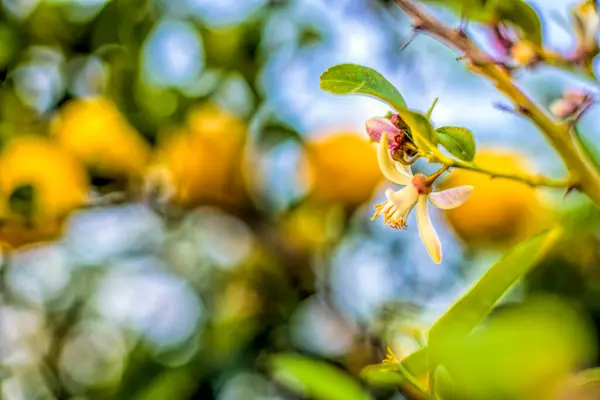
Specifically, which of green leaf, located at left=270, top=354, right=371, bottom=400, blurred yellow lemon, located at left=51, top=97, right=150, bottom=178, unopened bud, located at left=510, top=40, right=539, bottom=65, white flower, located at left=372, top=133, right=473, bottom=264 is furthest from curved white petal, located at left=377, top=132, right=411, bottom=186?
blurred yellow lemon, located at left=51, top=97, right=150, bottom=178

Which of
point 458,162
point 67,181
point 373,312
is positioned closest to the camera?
point 458,162

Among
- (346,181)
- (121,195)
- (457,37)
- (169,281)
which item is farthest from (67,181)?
(457,37)

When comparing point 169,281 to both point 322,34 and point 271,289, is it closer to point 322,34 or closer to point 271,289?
point 271,289

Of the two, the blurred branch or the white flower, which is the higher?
the blurred branch

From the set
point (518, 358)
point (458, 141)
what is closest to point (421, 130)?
point (458, 141)

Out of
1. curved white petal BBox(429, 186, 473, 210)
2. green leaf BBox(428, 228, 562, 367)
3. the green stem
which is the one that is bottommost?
the green stem

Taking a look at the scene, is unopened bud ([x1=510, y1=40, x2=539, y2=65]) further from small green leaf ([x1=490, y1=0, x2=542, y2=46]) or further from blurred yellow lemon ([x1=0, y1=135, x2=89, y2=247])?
blurred yellow lemon ([x1=0, y1=135, x2=89, y2=247])

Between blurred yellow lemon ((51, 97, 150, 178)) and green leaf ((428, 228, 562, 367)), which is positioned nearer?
green leaf ((428, 228, 562, 367))
